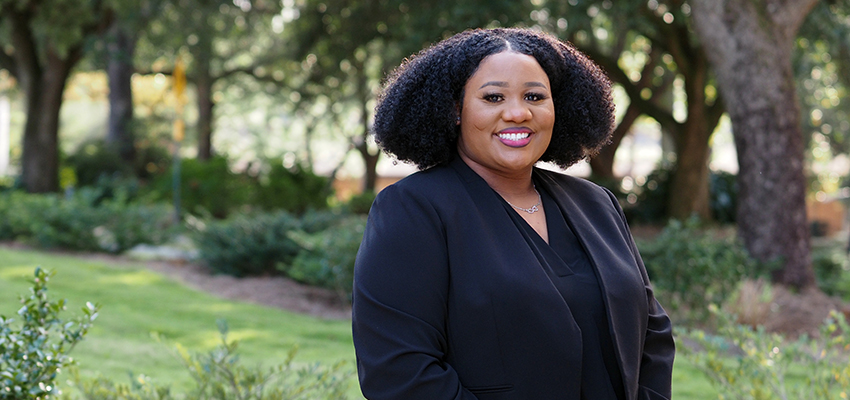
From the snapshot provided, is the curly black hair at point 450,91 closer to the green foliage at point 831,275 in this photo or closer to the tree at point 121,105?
the green foliage at point 831,275

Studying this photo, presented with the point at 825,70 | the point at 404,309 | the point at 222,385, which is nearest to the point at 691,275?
the point at 222,385

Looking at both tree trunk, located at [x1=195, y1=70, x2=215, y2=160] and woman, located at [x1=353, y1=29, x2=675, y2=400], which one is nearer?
woman, located at [x1=353, y1=29, x2=675, y2=400]

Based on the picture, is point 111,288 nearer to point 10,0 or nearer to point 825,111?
point 10,0

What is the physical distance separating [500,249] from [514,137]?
350 mm

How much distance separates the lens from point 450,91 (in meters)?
2.31

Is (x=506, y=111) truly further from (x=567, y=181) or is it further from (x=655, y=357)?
(x=655, y=357)

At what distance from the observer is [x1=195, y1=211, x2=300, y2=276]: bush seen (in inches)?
394

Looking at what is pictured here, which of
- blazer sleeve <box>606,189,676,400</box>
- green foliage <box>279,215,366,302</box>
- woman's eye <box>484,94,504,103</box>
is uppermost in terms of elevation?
woman's eye <box>484,94,504,103</box>

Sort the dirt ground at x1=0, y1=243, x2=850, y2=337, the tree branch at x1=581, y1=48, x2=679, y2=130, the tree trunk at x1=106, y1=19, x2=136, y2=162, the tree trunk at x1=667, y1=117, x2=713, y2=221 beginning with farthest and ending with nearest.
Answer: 1. the tree trunk at x1=106, y1=19, x2=136, y2=162
2. the tree branch at x1=581, y1=48, x2=679, y2=130
3. the tree trunk at x1=667, y1=117, x2=713, y2=221
4. the dirt ground at x1=0, y1=243, x2=850, y2=337

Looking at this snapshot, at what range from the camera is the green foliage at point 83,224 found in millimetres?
11336

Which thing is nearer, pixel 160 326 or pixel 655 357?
pixel 655 357

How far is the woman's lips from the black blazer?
0.19 meters

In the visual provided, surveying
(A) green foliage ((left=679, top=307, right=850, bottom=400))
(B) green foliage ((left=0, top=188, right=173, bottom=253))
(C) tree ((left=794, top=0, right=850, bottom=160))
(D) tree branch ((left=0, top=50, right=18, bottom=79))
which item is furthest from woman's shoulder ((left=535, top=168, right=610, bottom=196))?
(D) tree branch ((left=0, top=50, right=18, bottom=79))

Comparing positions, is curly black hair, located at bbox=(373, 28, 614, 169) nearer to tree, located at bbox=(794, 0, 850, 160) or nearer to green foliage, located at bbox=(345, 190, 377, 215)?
tree, located at bbox=(794, 0, 850, 160)
